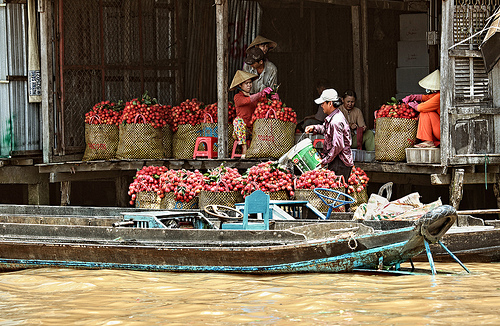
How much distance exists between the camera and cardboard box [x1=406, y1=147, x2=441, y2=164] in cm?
1109

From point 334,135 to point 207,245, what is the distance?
2.80 meters

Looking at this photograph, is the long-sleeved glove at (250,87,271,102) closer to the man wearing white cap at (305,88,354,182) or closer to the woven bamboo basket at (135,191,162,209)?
the man wearing white cap at (305,88,354,182)

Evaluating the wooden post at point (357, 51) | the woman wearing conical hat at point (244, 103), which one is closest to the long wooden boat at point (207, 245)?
the woman wearing conical hat at point (244, 103)

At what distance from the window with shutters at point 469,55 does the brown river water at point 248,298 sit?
110 inches

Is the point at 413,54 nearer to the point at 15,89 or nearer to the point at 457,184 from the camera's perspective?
the point at 457,184

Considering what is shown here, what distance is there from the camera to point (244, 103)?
12.4 meters

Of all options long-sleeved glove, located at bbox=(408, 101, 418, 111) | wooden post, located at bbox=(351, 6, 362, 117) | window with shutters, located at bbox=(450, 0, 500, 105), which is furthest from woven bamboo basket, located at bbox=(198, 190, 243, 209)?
wooden post, located at bbox=(351, 6, 362, 117)

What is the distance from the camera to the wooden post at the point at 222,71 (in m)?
12.1

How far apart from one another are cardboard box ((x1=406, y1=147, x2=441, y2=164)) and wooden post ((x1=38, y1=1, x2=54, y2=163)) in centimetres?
553

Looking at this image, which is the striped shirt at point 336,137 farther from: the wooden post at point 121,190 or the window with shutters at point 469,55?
the wooden post at point 121,190

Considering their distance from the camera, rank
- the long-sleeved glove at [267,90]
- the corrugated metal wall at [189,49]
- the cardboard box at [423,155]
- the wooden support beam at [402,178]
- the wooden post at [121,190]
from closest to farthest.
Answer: the cardboard box at [423,155], the wooden support beam at [402,178], the long-sleeved glove at [267,90], the corrugated metal wall at [189,49], the wooden post at [121,190]

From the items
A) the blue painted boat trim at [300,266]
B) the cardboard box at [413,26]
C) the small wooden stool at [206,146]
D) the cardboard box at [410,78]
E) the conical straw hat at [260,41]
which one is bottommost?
the blue painted boat trim at [300,266]

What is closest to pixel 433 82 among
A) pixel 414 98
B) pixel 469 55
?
pixel 414 98

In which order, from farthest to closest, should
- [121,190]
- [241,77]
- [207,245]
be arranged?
[121,190], [241,77], [207,245]
